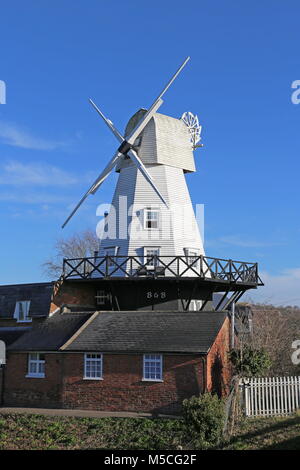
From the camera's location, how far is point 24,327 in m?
25.6

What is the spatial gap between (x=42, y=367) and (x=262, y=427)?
9.55 m

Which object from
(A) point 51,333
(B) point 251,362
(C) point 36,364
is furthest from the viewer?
(A) point 51,333

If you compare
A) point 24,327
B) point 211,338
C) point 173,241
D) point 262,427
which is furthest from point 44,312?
point 262,427

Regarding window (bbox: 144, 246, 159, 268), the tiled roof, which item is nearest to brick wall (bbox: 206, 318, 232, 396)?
the tiled roof

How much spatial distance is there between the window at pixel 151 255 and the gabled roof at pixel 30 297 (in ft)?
15.1

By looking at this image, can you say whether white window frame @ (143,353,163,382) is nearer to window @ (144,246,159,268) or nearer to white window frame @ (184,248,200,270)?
window @ (144,246,159,268)

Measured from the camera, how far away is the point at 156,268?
952 inches

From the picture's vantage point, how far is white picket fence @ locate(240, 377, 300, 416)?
60.8 feet

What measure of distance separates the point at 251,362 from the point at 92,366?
595 cm

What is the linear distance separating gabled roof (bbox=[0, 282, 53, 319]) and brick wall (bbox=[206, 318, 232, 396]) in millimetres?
8140

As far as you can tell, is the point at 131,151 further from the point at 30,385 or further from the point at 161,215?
the point at 30,385

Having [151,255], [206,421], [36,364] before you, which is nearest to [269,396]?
[206,421]

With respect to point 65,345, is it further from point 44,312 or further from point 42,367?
point 44,312

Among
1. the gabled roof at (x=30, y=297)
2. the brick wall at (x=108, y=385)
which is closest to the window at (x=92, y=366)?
the brick wall at (x=108, y=385)
